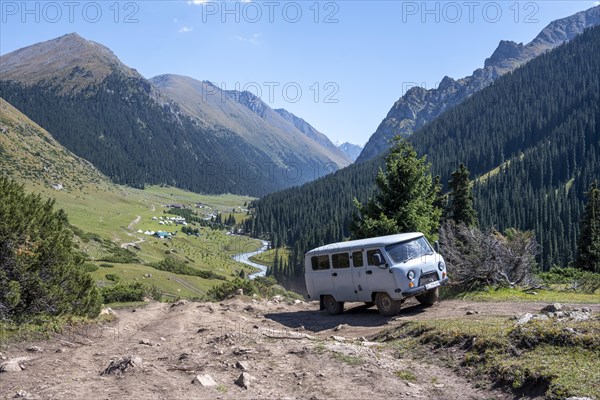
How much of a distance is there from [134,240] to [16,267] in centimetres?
11019

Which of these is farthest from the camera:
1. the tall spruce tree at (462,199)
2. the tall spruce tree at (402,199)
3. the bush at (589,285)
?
the tall spruce tree at (462,199)

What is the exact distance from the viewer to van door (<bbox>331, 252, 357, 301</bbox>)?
1755cm

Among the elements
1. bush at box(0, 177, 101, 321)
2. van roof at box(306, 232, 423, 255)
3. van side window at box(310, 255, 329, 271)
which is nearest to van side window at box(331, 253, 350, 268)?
van roof at box(306, 232, 423, 255)

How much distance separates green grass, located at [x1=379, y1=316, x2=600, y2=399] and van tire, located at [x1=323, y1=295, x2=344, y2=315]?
21.2 feet

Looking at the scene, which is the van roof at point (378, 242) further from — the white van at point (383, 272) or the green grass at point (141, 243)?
the green grass at point (141, 243)

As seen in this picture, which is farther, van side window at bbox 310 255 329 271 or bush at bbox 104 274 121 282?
bush at bbox 104 274 121 282

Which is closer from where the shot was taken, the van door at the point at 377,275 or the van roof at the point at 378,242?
the van door at the point at 377,275

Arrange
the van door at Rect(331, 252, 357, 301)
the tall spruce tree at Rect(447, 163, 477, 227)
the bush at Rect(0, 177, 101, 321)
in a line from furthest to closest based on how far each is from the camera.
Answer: the tall spruce tree at Rect(447, 163, 477, 227) → the van door at Rect(331, 252, 357, 301) → the bush at Rect(0, 177, 101, 321)

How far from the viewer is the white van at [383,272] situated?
15.9 meters

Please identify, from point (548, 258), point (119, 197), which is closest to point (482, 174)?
point (548, 258)

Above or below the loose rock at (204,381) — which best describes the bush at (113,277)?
below

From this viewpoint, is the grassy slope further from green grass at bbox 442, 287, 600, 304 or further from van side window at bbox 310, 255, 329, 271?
green grass at bbox 442, 287, 600, 304

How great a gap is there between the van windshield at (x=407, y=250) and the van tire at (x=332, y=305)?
369 centimetres

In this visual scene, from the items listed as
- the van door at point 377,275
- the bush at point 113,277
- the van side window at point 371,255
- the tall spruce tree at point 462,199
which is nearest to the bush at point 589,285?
the van door at point 377,275
